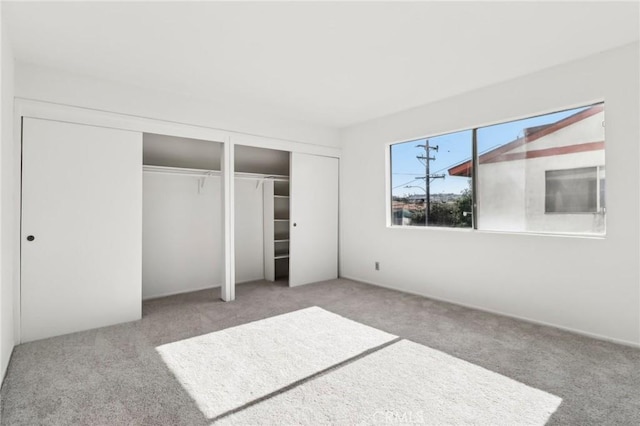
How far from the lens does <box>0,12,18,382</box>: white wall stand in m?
2.15

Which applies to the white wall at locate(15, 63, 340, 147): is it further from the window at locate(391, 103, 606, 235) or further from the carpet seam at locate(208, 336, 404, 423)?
the carpet seam at locate(208, 336, 404, 423)

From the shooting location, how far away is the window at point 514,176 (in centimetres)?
293

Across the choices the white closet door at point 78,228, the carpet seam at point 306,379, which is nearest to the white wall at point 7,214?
the white closet door at point 78,228

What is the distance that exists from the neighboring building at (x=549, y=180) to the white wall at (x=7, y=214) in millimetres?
4231

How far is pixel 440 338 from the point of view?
2.77m

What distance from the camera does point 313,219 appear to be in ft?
16.0

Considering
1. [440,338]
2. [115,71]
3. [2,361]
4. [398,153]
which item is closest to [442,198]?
[398,153]

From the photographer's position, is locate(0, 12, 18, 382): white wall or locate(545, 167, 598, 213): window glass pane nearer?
locate(0, 12, 18, 382): white wall

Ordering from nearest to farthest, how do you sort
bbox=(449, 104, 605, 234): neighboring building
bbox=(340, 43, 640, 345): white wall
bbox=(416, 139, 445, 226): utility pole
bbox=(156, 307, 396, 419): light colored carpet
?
bbox=(156, 307, 396, 419): light colored carpet
bbox=(340, 43, 640, 345): white wall
bbox=(449, 104, 605, 234): neighboring building
bbox=(416, 139, 445, 226): utility pole

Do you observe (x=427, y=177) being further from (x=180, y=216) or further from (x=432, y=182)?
(x=180, y=216)

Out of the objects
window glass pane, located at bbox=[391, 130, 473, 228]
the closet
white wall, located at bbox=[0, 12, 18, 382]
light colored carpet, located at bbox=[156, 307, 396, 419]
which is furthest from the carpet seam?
the closet

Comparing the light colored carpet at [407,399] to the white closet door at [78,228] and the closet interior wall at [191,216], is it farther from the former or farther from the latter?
the closet interior wall at [191,216]

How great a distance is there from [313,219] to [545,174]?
292 centimetres

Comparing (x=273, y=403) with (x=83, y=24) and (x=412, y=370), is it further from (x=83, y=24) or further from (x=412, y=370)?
(x=83, y=24)
